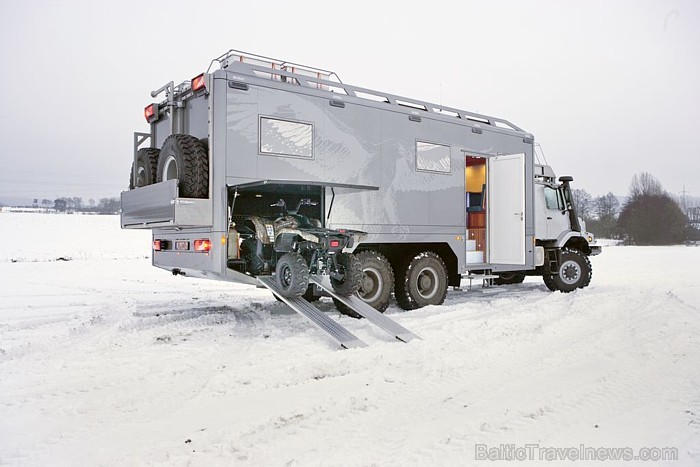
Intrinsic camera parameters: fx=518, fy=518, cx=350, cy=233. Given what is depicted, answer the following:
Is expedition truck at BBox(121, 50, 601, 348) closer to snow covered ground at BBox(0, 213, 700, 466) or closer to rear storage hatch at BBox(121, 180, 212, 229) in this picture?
rear storage hatch at BBox(121, 180, 212, 229)

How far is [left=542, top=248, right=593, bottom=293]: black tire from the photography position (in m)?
11.1

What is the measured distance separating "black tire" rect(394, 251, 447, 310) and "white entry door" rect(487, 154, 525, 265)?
1408 mm

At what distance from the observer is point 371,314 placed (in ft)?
21.6

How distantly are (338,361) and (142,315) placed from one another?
4.07 meters

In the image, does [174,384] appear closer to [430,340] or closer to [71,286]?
[430,340]

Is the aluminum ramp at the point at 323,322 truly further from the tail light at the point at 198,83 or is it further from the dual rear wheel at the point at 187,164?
the tail light at the point at 198,83

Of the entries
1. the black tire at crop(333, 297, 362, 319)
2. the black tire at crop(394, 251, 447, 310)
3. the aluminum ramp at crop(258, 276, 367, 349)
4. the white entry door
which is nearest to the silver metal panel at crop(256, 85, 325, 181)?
the aluminum ramp at crop(258, 276, 367, 349)

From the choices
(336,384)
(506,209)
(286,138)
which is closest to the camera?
(336,384)

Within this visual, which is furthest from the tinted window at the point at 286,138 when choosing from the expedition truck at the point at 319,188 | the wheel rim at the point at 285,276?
the wheel rim at the point at 285,276

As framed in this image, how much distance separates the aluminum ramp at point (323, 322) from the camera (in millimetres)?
5688

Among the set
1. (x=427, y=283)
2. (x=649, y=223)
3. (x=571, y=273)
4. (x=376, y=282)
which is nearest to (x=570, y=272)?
(x=571, y=273)

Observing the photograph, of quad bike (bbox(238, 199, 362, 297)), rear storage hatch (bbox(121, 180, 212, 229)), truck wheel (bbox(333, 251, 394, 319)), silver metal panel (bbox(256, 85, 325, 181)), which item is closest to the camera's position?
rear storage hatch (bbox(121, 180, 212, 229))

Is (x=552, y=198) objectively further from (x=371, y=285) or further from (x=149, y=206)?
(x=149, y=206)

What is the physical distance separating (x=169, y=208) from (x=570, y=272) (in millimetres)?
8700
